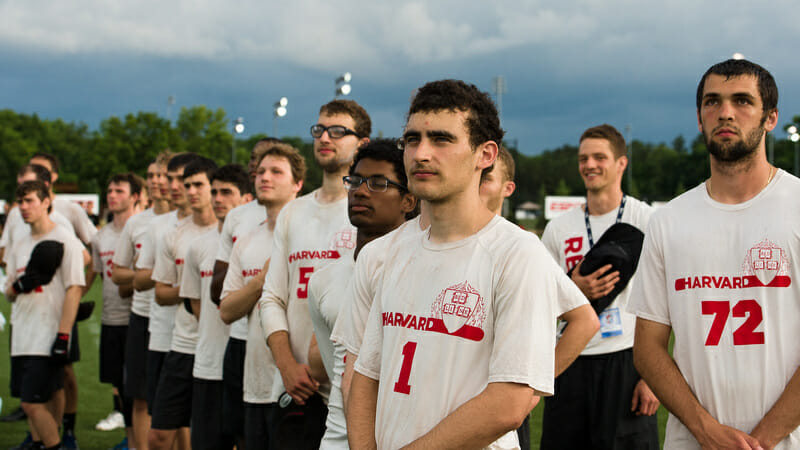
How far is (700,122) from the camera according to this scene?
3221 millimetres

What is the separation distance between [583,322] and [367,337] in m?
1.11

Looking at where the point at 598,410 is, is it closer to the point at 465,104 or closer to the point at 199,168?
the point at 465,104

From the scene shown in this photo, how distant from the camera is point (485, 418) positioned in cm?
227

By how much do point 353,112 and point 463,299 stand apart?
2621mm

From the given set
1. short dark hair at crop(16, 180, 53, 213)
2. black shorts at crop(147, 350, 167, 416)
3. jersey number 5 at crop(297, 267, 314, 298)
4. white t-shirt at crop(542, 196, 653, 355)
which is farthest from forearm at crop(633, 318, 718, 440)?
short dark hair at crop(16, 180, 53, 213)

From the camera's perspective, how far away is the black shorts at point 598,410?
4.78m

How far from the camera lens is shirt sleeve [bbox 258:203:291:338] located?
425 cm

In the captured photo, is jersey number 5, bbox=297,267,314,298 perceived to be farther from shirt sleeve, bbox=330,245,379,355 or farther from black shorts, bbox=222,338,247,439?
shirt sleeve, bbox=330,245,379,355

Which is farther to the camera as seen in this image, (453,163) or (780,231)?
(780,231)

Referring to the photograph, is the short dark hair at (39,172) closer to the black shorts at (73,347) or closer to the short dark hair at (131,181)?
the short dark hair at (131,181)

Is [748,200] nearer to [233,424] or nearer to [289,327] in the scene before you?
[289,327]

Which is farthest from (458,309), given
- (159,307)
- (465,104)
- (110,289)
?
(110,289)

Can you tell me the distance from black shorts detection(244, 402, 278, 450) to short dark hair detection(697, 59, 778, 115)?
3.26 metres

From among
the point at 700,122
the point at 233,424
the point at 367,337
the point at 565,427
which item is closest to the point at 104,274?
the point at 233,424
